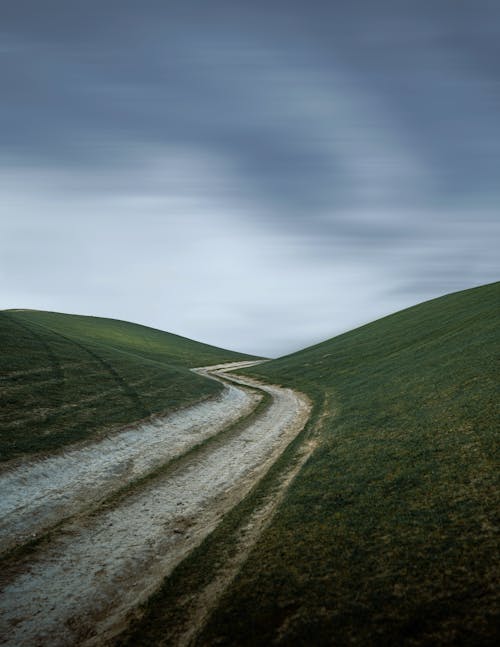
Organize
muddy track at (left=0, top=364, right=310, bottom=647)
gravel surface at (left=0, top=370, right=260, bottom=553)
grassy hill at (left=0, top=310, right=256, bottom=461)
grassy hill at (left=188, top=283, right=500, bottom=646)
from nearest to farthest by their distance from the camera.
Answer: grassy hill at (left=188, top=283, right=500, bottom=646), muddy track at (left=0, top=364, right=310, bottom=647), gravel surface at (left=0, top=370, right=260, bottom=553), grassy hill at (left=0, top=310, right=256, bottom=461)

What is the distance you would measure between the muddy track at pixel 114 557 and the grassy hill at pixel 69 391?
826 centimetres

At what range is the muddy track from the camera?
10414mm

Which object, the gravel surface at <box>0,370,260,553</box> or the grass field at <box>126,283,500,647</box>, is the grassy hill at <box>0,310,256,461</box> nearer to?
the gravel surface at <box>0,370,260,553</box>

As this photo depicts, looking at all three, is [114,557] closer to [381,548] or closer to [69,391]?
[381,548]

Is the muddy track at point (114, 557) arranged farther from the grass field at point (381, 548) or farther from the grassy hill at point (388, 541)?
the grassy hill at point (388, 541)

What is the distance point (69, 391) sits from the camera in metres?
35.2

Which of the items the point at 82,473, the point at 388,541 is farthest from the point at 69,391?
Answer: the point at 388,541

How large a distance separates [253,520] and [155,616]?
5772 millimetres

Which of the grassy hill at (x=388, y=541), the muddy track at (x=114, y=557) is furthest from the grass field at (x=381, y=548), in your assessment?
the muddy track at (x=114, y=557)

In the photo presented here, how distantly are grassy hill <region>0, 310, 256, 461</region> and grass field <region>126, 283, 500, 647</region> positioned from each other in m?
15.3

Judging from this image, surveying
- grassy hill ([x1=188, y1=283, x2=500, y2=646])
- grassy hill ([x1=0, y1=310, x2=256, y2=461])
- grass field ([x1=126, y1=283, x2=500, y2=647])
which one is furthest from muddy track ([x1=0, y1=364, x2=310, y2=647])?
grassy hill ([x1=0, y1=310, x2=256, y2=461])

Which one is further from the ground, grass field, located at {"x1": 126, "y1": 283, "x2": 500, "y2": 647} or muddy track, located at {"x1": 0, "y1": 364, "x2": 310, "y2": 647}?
Result: grass field, located at {"x1": 126, "y1": 283, "x2": 500, "y2": 647}

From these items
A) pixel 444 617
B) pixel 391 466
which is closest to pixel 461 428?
pixel 391 466

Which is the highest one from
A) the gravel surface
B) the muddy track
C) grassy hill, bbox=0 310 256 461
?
grassy hill, bbox=0 310 256 461
